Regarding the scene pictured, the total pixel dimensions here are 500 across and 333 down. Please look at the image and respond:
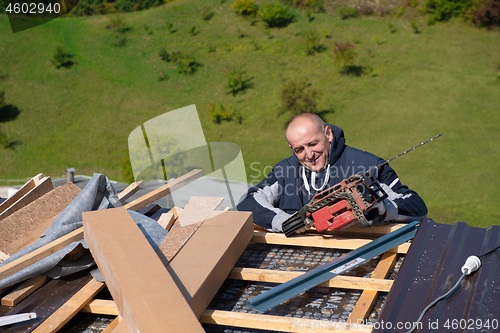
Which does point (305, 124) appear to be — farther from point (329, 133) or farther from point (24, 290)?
point (24, 290)

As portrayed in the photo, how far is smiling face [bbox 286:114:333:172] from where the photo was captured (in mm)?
3676

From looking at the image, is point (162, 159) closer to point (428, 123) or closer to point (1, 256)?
point (1, 256)

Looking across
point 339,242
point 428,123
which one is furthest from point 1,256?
point 428,123

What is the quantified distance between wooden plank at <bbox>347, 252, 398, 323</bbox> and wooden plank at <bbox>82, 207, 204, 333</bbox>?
30.5 inches

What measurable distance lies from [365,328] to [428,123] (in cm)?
2168

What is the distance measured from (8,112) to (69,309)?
28.4 meters

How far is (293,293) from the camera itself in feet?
6.73

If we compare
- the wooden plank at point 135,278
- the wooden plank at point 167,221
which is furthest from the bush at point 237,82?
the wooden plank at point 135,278

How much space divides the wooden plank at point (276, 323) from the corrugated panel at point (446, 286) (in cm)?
15

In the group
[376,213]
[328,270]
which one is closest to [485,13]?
[376,213]

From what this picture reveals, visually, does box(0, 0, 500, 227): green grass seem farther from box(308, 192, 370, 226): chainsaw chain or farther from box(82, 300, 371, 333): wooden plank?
box(82, 300, 371, 333): wooden plank

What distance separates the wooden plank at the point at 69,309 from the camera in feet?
6.19

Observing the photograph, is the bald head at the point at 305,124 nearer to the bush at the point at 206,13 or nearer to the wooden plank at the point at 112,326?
the wooden plank at the point at 112,326

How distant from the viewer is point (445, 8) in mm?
26594
